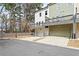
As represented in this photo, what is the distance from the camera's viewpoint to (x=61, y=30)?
36.2m

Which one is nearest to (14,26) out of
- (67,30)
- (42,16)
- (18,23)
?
(18,23)

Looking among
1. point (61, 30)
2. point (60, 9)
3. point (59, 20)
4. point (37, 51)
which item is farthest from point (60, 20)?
point (37, 51)

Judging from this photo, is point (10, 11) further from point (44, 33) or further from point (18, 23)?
point (44, 33)

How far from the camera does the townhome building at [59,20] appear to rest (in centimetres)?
3079

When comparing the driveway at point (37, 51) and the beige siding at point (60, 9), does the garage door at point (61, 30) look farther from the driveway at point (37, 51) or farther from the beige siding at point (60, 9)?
the driveway at point (37, 51)

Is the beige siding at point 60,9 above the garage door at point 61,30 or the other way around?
above

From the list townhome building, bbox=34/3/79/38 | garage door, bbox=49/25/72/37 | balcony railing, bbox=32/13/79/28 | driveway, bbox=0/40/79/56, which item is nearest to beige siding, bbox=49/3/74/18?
townhome building, bbox=34/3/79/38

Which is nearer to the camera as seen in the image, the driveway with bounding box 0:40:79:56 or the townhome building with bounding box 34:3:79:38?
the driveway with bounding box 0:40:79:56

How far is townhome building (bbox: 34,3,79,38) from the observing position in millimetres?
30794

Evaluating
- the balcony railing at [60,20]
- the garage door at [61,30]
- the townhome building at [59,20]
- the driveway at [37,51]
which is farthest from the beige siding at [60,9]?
the driveway at [37,51]

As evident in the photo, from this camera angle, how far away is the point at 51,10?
3875cm

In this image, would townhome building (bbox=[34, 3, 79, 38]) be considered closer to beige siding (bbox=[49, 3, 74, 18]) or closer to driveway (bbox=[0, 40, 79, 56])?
beige siding (bbox=[49, 3, 74, 18])

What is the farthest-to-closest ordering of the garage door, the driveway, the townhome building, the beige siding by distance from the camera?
the garage door, the beige siding, the townhome building, the driveway

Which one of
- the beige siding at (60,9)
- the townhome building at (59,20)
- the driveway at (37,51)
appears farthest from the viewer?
the beige siding at (60,9)
